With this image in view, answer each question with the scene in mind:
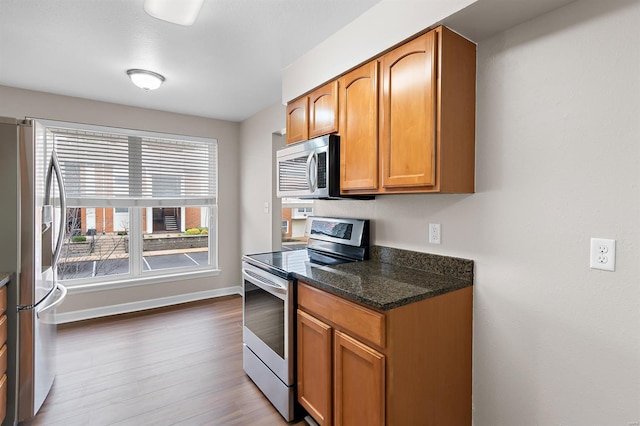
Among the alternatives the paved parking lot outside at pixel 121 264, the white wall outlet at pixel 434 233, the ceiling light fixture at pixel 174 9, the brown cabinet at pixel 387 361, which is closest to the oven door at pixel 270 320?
the brown cabinet at pixel 387 361

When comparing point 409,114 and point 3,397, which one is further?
point 3,397

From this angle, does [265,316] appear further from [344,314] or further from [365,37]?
[365,37]

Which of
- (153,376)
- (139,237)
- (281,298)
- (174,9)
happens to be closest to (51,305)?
(153,376)

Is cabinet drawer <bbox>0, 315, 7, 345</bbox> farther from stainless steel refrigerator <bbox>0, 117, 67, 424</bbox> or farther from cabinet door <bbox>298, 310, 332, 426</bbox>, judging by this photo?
cabinet door <bbox>298, 310, 332, 426</bbox>

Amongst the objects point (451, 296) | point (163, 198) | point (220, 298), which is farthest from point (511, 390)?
point (163, 198)

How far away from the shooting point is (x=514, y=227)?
158 cm

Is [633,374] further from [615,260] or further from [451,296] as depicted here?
[451,296]

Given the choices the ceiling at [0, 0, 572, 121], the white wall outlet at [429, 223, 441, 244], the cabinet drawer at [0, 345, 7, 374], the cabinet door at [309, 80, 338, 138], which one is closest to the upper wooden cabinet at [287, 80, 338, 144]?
the cabinet door at [309, 80, 338, 138]

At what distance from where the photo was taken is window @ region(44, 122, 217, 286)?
3.59 metres

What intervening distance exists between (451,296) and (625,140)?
95cm

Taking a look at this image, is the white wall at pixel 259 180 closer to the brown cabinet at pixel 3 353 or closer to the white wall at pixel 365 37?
the white wall at pixel 365 37

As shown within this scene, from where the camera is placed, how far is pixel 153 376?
2461 mm

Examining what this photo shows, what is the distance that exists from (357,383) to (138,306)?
3.36m

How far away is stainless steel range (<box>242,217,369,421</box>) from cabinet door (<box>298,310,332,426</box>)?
8 centimetres
